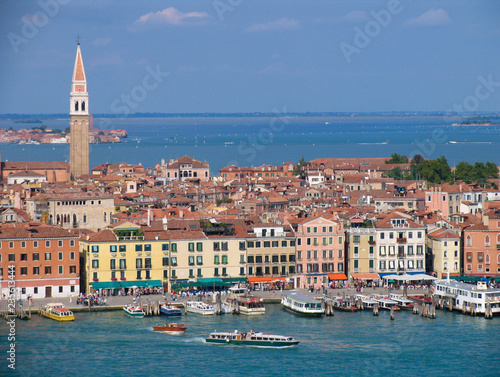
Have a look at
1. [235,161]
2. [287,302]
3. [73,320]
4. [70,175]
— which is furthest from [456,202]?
[235,161]

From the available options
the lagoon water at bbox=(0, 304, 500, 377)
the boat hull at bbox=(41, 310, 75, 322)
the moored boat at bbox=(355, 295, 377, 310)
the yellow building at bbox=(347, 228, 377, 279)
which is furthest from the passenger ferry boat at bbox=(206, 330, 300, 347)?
the yellow building at bbox=(347, 228, 377, 279)

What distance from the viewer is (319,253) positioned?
→ 98.7ft

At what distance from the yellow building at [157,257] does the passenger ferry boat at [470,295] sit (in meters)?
5.70

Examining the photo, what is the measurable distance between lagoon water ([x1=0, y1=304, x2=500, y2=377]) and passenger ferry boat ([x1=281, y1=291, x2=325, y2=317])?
20cm

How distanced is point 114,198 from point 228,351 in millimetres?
18068

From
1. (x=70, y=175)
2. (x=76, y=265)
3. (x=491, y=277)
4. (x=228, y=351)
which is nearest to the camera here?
(x=228, y=351)

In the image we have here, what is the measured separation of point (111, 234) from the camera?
2898 cm

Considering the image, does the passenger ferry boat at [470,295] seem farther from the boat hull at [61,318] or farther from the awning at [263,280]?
the boat hull at [61,318]

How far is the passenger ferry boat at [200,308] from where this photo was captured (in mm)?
26906

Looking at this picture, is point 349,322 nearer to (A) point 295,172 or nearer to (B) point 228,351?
(B) point 228,351

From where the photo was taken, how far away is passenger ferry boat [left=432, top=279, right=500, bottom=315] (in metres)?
27.3

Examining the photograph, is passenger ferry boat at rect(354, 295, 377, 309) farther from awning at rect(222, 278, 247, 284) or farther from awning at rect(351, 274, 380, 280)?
awning at rect(222, 278, 247, 284)

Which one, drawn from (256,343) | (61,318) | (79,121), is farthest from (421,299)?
(79,121)

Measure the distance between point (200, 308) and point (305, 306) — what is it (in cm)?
270
